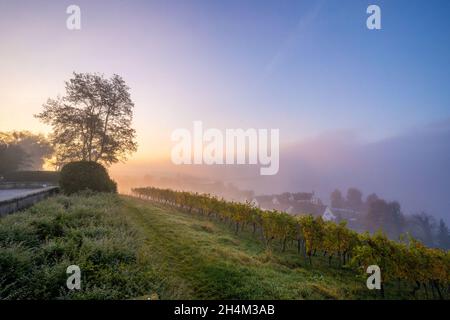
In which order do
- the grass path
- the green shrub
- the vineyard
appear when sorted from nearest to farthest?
the grass path < the vineyard < the green shrub

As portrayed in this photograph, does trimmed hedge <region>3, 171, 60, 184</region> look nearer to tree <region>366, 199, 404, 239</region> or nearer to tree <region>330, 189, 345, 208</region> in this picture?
tree <region>366, 199, 404, 239</region>

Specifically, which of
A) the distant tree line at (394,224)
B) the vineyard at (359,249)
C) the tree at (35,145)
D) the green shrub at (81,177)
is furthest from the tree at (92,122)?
the distant tree line at (394,224)

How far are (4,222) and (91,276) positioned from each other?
5.95 m

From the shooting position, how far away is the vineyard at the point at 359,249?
9789mm

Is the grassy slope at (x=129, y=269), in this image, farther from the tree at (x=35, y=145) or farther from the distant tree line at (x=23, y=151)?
the tree at (x=35, y=145)

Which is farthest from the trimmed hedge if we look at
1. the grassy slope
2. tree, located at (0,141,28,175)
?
the grassy slope

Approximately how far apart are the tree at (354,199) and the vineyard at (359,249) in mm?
110130

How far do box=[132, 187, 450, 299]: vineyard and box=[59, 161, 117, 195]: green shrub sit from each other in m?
13.9

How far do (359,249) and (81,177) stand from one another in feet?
79.4

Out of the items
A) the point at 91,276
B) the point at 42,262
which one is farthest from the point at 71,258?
the point at 91,276

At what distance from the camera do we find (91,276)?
642 cm

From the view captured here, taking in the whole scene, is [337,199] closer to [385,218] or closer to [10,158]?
[385,218]

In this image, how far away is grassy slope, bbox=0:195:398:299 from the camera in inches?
239

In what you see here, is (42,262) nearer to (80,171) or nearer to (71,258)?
(71,258)
